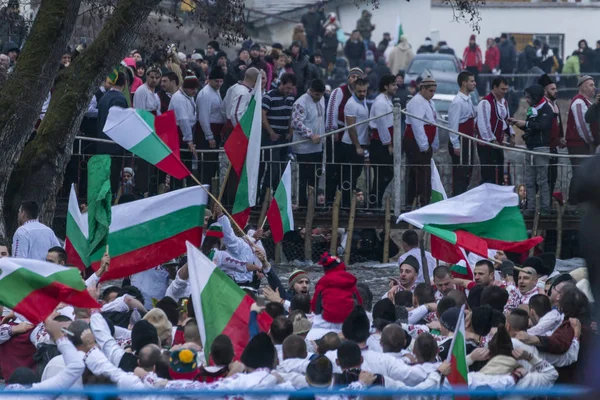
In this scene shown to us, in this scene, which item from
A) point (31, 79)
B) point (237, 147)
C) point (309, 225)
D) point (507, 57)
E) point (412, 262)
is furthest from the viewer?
point (507, 57)

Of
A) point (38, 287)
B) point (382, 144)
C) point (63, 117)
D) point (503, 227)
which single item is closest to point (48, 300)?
point (38, 287)

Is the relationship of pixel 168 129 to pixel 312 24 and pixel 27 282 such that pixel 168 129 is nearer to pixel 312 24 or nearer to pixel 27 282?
pixel 27 282

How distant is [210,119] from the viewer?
17219 mm

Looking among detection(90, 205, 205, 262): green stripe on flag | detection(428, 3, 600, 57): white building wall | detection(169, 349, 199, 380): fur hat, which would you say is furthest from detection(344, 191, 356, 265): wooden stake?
detection(428, 3, 600, 57): white building wall

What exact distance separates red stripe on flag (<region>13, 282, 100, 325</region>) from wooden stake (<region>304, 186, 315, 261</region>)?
7920mm

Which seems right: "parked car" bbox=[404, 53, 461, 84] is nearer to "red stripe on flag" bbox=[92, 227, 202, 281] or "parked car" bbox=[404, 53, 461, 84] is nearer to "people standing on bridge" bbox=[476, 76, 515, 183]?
"people standing on bridge" bbox=[476, 76, 515, 183]

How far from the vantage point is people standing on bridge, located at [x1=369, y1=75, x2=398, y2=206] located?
1742 cm

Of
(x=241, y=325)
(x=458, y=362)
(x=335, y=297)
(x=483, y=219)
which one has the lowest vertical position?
(x=458, y=362)

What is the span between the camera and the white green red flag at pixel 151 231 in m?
11.3

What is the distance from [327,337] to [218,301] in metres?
0.86

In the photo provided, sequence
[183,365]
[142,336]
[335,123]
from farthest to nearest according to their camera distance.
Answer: [335,123], [142,336], [183,365]

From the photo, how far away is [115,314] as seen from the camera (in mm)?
11016

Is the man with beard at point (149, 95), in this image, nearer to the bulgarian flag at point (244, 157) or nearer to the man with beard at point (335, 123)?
the man with beard at point (335, 123)

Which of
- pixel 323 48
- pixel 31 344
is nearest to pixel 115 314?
pixel 31 344
